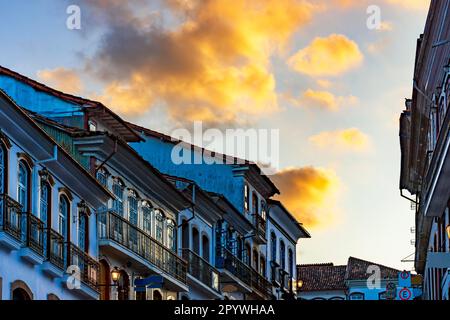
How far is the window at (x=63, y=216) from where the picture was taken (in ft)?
118

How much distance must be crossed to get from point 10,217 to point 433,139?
44.8ft

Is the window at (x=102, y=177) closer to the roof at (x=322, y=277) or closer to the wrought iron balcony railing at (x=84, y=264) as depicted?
the wrought iron balcony railing at (x=84, y=264)

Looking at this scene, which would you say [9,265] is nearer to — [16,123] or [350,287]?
[16,123]

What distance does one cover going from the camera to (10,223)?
3138 cm

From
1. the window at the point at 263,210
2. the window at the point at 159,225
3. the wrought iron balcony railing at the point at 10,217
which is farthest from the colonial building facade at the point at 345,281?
the wrought iron balcony railing at the point at 10,217

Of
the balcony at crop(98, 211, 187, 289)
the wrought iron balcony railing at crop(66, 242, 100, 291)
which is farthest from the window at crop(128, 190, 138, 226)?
the wrought iron balcony railing at crop(66, 242, 100, 291)

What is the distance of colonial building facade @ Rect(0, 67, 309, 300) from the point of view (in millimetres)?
38250

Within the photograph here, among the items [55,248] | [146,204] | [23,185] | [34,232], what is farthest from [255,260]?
[34,232]

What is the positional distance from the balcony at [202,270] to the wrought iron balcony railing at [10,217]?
17.5 meters

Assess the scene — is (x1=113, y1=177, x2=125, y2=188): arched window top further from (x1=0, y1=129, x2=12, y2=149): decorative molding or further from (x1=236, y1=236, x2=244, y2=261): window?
(x1=236, y1=236, x2=244, y2=261): window

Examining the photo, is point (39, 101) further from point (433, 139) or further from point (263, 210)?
point (263, 210)

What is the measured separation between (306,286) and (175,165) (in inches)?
1631

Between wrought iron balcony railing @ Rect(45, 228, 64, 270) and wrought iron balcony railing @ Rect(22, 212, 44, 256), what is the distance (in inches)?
19.5

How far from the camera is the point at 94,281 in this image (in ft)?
124
